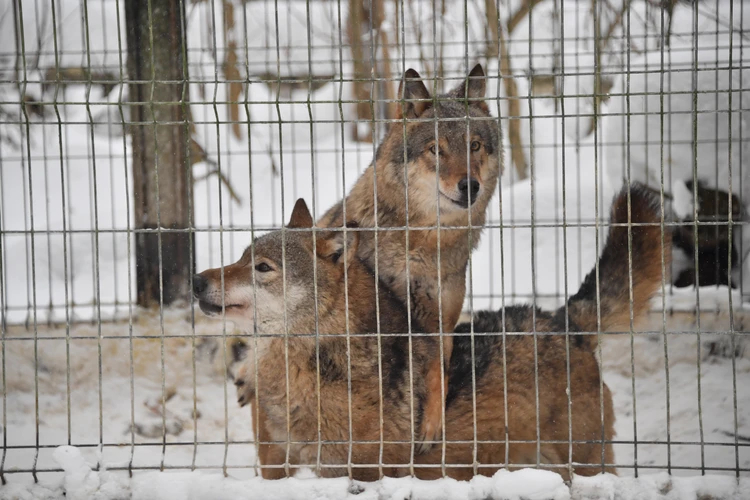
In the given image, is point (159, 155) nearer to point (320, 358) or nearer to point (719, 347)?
point (320, 358)

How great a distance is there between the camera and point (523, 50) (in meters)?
16.5

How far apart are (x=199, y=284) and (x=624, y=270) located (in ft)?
8.27

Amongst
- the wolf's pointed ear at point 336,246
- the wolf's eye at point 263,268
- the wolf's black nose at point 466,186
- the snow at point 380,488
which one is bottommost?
the snow at point 380,488

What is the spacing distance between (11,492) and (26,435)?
2.31m

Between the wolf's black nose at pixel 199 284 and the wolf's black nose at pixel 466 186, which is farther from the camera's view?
the wolf's black nose at pixel 466 186

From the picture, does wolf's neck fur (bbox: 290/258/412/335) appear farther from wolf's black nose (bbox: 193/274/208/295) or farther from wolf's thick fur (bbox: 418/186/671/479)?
wolf's black nose (bbox: 193/274/208/295)

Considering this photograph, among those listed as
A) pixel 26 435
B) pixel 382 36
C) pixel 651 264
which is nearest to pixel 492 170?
pixel 651 264

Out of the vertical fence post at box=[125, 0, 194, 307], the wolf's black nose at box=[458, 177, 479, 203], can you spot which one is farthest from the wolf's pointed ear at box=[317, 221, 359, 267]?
the vertical fence post at box=[125, 0, 194, 307]

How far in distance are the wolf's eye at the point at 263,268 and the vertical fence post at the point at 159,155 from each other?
2.52m

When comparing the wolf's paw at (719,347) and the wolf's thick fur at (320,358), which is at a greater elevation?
the wolf's thick fur at (320,358)

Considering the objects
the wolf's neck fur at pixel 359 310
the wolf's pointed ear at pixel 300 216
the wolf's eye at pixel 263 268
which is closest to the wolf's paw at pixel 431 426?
the wolf's neck fur at pixel 359 310

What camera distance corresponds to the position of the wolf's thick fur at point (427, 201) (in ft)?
15.8

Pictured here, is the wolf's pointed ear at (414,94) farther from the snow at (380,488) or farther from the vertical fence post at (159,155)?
the vertical fence post at (159,155)

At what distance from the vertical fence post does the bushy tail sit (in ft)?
11.8
